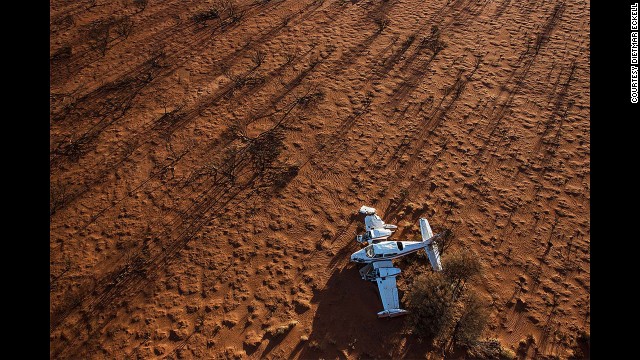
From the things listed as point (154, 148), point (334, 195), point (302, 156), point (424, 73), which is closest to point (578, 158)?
point (424, 73)

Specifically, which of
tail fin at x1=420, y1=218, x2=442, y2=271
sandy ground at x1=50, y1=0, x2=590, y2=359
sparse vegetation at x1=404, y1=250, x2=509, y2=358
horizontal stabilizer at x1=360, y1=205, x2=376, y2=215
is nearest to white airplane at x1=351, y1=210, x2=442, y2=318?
tail fin at x1=420, y1=218, x2=442, y2=271

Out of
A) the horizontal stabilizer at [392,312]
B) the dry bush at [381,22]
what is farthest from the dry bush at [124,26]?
the horizontal stabilizer at [392,312]

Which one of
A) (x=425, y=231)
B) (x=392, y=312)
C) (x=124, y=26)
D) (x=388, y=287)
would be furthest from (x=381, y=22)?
(x=392, y=312)

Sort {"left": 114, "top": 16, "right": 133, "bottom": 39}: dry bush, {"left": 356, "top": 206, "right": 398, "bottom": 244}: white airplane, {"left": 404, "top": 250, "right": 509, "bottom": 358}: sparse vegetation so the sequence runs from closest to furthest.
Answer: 1. {"left": 404, "top": 250, "right": 509, "bottom": 358}: sparse vegetation
2. {"left": 356, "top": 206, "right": 398, "bottom": 244}: white airplane
3. {"left": 114, "top": 16, "right": 133, "bottom": 39}: dry bush

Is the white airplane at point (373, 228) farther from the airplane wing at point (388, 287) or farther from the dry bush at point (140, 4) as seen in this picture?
the dry bush at point (140, 4)

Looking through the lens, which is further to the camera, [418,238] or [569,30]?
[569,30]

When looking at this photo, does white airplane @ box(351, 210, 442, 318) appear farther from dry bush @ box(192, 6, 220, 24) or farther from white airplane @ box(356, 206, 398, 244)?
dry bush @ box(192, 6, 220, 24)

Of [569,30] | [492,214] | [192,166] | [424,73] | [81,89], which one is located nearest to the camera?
[492,214]

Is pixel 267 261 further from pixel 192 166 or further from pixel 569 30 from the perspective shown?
pixel 569 30
